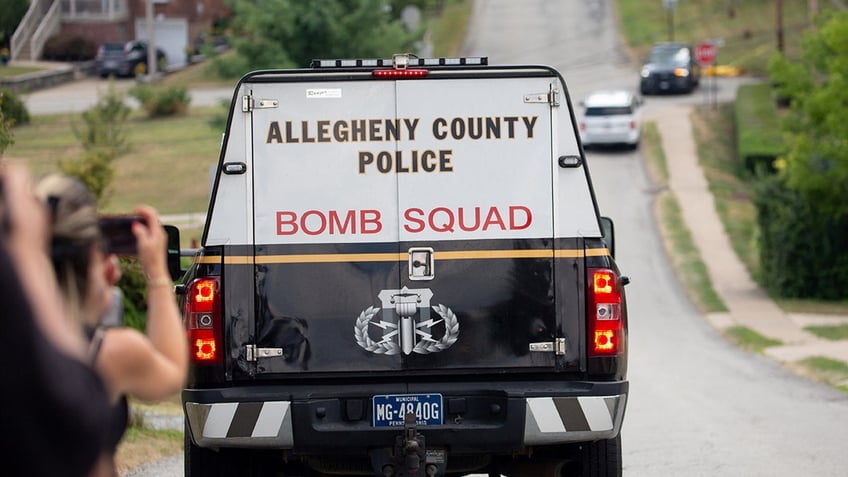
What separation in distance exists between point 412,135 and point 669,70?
147 ft

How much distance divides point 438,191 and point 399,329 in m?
0.72

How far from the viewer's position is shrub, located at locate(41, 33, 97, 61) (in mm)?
27641

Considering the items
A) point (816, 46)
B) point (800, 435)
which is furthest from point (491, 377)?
point (816, 46)

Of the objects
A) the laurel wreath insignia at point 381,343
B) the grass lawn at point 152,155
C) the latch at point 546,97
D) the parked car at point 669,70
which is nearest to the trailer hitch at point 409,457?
the laurel wreath insignia at point 381,343

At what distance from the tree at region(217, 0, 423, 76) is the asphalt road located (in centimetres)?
749

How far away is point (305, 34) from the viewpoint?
36.3m

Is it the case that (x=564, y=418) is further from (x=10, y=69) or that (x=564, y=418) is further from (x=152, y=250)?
(x=10, y=69)

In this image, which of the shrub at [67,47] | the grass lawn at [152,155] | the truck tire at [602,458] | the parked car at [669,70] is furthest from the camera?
the parked car at [669,70]

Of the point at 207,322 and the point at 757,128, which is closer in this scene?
the point at 207,322

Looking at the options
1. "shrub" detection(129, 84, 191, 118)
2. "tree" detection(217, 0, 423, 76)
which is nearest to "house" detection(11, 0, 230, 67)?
"shrub" detection(129, 84, 191, 118)

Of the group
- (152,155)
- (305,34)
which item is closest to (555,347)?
(305,34)

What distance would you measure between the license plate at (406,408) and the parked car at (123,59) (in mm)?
46698

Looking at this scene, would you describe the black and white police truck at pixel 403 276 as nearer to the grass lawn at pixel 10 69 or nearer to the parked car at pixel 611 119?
the grass lawn at pixel 10 69

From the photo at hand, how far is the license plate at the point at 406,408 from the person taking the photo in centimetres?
689
